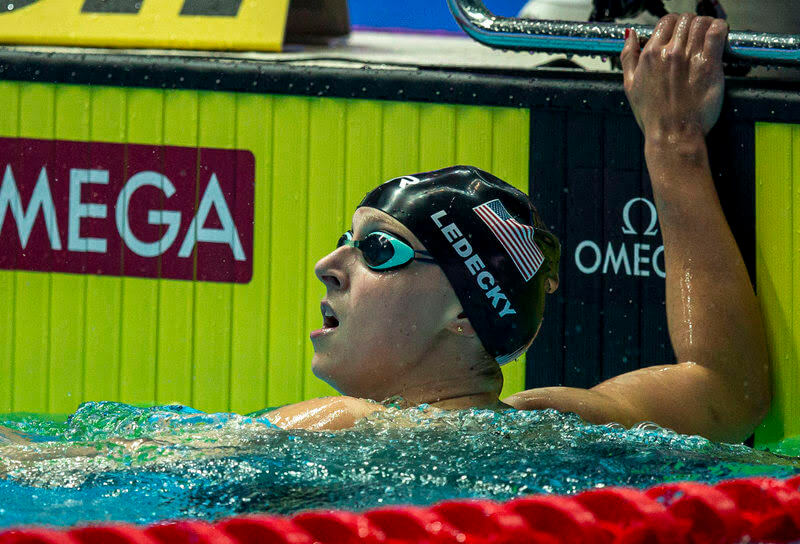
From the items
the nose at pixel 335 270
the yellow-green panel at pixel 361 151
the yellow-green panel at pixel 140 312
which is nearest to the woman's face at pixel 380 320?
the nose at pixel 335 270

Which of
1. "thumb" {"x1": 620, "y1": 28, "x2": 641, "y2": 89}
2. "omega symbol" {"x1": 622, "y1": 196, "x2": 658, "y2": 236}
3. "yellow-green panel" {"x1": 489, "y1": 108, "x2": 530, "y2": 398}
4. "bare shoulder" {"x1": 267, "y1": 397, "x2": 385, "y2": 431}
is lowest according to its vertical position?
"bare shoulder" {"x1": 267, "y1": 397, "x2": 385, "y2": 431}

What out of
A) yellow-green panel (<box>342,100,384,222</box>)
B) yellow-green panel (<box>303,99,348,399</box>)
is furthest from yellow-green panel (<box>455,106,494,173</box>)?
yellow-green panel (<box>303,99,348,399</box>)

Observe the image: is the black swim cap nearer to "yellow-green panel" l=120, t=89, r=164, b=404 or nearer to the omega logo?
the omega logo

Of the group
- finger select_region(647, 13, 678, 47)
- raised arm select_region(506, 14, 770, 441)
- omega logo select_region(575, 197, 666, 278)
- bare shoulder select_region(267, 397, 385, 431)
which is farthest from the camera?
omega logo select_region(575, 197, 666, 278)

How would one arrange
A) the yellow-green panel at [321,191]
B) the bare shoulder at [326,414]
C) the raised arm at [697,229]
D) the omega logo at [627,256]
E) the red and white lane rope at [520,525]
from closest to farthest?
the red and white lane rope at [520,525] → the bare shoulder at [326,414] → the raised arm at [697,229] → the omega logo at [627,256] → the yellow-green panel at [321,191]

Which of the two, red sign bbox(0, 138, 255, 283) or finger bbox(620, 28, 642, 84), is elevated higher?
finger bbox(620, 28, 642, 84)

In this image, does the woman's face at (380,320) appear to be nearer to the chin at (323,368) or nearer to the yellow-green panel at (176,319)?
the chin at (323,368)

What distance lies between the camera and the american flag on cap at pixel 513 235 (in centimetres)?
222

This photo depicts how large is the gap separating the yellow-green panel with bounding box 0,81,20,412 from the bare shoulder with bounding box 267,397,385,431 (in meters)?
1.26

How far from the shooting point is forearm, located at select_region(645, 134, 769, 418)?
2.62 meters

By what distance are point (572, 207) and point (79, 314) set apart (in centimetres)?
142

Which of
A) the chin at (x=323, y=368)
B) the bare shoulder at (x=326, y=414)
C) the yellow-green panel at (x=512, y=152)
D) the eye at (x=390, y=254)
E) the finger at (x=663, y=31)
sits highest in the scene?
the finger at (x=663, y=31)

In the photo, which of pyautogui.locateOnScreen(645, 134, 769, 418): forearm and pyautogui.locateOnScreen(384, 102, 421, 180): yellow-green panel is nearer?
pyautogui.locateOnScreen(645, 134, 769, 418): forearm

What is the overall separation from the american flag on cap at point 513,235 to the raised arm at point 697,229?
50 cm
